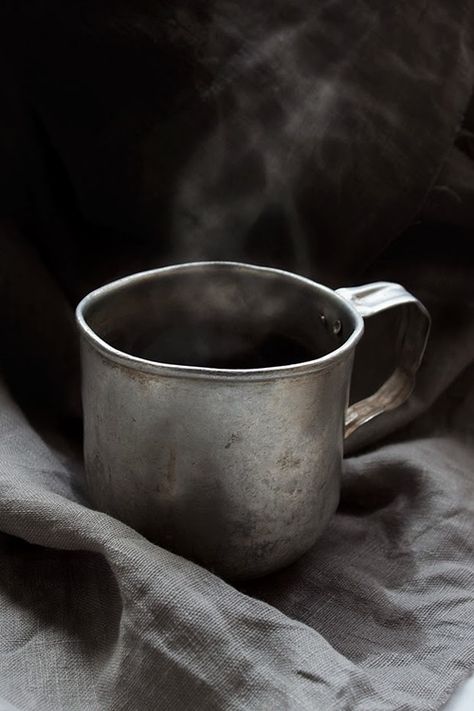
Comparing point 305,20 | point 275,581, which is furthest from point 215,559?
point 305,20

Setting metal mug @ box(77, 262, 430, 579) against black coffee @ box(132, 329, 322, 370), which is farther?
black coffee @ box(132, 329, 322, 370)

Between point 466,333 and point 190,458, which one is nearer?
point 190,458

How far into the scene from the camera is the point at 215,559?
1.64 ft

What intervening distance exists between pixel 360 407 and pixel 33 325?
0.22 meters

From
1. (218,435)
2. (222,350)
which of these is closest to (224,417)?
(218,435)

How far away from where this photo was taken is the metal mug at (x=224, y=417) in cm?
47

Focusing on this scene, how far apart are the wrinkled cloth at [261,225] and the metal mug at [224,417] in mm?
26

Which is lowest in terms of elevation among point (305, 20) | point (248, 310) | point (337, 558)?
point (337, 558)

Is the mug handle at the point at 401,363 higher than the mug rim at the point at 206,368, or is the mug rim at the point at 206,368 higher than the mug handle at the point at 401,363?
the mug rim at the point at 206,368

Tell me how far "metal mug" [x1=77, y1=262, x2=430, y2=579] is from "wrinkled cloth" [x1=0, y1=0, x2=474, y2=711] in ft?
0.09

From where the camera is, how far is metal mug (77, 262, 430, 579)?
469 millimetres

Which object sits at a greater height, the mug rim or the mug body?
the mug rim

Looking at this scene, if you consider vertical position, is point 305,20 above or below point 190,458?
above

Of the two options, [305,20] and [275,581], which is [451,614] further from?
[305,20]
